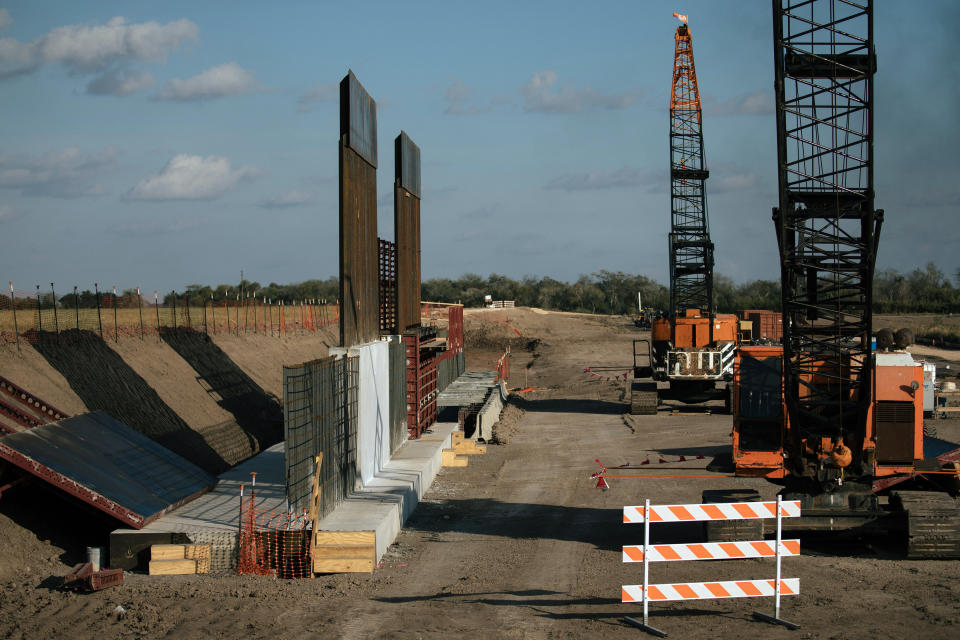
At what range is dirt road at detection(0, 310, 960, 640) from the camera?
28.0 feet

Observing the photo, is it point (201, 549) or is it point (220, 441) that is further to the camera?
point (220, 441)

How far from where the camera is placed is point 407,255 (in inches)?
866

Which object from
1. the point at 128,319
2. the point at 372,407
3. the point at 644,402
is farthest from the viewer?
the point at 128,319

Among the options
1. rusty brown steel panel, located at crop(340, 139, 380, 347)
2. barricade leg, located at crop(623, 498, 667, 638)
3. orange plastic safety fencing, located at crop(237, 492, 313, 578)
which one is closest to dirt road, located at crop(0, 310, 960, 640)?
barricade leg, located at crop(623, 498, 667, 638)

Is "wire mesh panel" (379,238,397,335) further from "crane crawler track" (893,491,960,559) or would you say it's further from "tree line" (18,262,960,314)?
"tree line" (18,262,960,314)

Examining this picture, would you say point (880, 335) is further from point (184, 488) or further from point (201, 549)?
point (184, 488)

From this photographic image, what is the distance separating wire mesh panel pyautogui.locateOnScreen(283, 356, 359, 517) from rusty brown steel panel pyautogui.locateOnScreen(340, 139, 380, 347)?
36.6 inches

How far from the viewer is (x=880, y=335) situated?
12.4 metres

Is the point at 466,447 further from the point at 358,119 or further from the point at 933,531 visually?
the point at 933,531

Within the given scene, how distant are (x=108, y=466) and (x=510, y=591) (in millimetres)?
6343

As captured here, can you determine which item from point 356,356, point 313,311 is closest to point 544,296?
point 313,311

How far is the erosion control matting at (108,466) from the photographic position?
11.1m

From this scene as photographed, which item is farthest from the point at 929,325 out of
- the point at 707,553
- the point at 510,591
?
the point at 510,591

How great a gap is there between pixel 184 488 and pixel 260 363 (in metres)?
17.8
